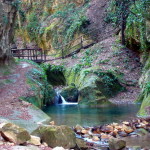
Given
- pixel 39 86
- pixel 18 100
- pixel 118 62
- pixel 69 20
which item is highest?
pixel 69 20

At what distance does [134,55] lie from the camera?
866 inches

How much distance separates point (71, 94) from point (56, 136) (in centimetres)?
1073

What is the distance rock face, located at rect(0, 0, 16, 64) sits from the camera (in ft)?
55.3

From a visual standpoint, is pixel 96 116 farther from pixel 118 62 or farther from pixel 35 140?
pixel 118 62

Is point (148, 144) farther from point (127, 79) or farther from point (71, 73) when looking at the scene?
point (71, 73)

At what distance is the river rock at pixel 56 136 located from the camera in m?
7.68

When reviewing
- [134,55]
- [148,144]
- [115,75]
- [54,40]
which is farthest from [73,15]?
[148,144]

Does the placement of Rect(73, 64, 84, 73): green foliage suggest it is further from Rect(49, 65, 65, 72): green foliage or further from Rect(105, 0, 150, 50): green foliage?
Rect(105, 0, 150, 50): green foliage

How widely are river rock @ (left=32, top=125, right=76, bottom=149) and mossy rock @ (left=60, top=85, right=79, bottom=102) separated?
1038 centimetres

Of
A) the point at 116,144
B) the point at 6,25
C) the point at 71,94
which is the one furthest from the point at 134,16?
the point at 116,144

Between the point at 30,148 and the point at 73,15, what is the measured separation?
23952 millimetres

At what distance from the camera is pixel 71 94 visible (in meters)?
18.4

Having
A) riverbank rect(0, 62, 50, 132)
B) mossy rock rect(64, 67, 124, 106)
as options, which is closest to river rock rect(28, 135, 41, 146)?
riverbank rect(0, 62, 50, 132)

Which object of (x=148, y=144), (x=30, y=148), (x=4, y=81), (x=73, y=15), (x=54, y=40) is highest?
(x=73, y=15)
